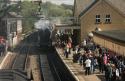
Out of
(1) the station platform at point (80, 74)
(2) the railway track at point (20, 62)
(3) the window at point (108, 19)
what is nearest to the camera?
(1) the station platform at point (80, 74)

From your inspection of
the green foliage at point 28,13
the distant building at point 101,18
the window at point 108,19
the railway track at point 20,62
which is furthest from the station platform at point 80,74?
the green foliage at point 28,13

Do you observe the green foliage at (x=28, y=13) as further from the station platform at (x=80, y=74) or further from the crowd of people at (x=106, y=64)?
the crowd of people at (x=106, y=64)

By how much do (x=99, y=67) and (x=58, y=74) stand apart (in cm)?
680

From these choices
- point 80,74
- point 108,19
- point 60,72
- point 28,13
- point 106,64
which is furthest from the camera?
point 28,13

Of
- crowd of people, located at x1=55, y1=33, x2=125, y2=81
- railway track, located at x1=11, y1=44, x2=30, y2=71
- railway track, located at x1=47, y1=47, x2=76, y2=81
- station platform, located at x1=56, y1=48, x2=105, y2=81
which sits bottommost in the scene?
railway track, located at x1=11, y1=44, x2=30, y2=71

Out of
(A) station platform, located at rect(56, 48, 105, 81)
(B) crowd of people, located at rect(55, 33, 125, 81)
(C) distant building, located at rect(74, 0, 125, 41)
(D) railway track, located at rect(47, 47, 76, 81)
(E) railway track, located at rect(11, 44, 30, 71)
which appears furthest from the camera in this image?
(C) distant building, located at rect(74, 0, 125, 41)

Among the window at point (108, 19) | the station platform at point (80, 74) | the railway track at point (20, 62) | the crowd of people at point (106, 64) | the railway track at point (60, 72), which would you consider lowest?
the railway track at point (20, 62)

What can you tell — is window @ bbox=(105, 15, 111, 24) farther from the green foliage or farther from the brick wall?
the green foliage

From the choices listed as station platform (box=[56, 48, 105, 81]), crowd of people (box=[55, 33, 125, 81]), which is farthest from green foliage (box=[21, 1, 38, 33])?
crowd of people (box=[55, 33, 125, 81])

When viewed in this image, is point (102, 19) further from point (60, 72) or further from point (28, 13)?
point (28, 13)

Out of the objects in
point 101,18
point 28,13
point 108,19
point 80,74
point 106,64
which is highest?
point 101,18

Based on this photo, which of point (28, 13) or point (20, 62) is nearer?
point (20, 62)

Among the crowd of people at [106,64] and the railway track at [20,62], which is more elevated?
the crowd of people at [106,64]

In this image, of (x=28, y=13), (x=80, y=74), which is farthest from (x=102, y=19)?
(x=28, y=13)
